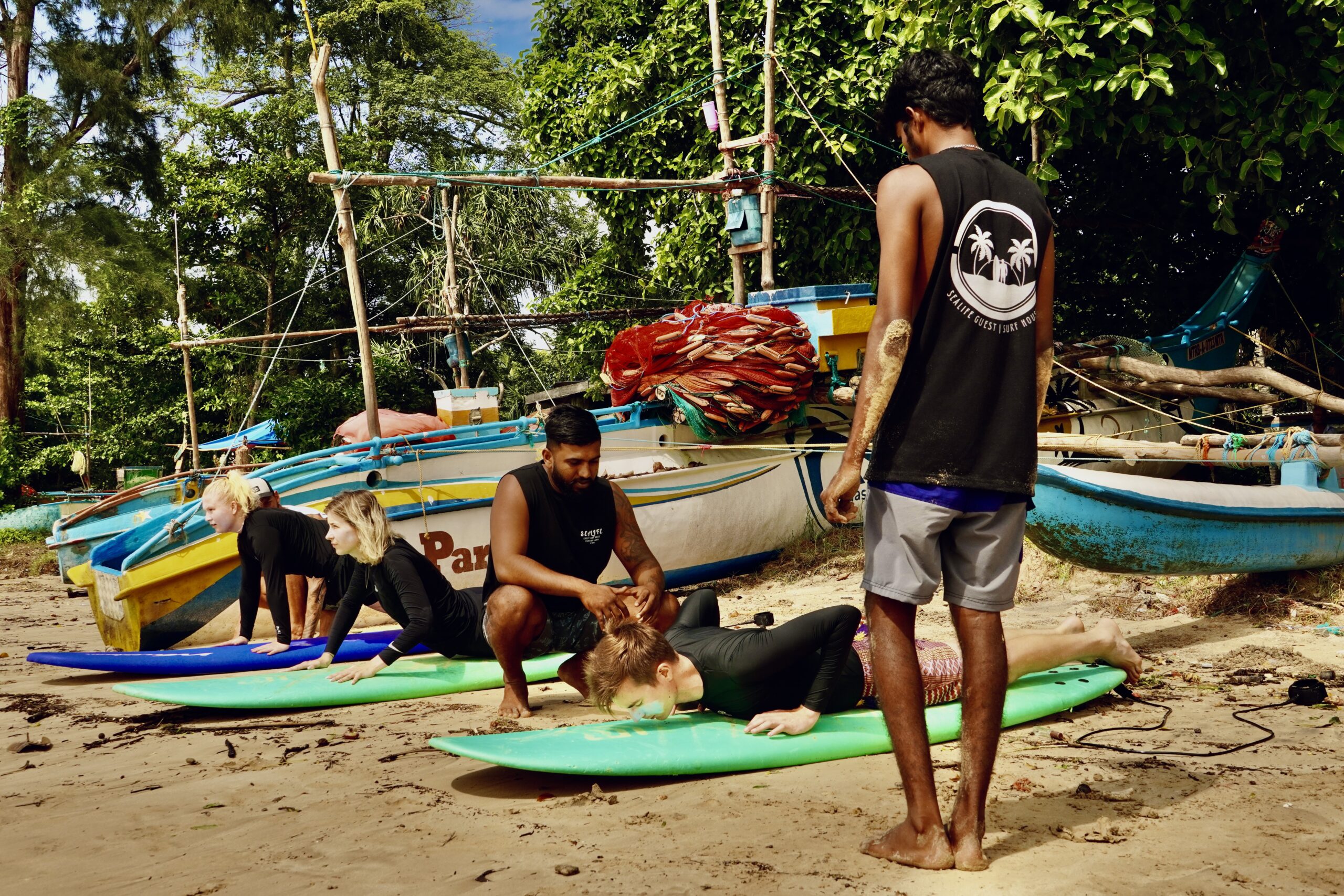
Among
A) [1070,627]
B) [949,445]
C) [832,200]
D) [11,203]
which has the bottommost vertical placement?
[1070,627]

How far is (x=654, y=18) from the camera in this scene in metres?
15.5

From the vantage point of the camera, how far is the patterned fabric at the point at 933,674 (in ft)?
14.8

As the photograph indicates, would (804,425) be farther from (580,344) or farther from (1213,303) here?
(580,344)

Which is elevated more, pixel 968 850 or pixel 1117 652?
pixel 968 850

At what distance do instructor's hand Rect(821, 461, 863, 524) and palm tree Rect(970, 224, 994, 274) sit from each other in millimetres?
621

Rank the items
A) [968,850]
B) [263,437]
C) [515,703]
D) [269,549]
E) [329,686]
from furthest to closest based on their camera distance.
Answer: [263,437] < [269,549] < [329,686] < [515,703] < [968,850]

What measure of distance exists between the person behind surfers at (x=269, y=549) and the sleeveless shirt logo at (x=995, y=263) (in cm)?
493

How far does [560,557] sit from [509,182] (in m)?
5.52

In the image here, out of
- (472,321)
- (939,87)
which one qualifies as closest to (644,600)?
(939,87)

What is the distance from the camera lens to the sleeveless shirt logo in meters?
2.83

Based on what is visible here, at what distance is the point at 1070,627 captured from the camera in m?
4.88

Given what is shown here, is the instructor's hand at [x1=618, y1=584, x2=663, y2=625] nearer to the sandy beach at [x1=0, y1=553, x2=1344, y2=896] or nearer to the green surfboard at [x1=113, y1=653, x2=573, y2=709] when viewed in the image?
the sandy beach at [x1=0, y1=553, x2=1344, y2=896]

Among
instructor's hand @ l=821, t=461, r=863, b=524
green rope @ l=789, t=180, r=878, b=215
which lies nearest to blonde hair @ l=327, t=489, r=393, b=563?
instructor's hand @ l=821, t=461, r=863, b=524

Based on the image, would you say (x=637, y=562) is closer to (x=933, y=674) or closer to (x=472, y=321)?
(x=933, y=674)
